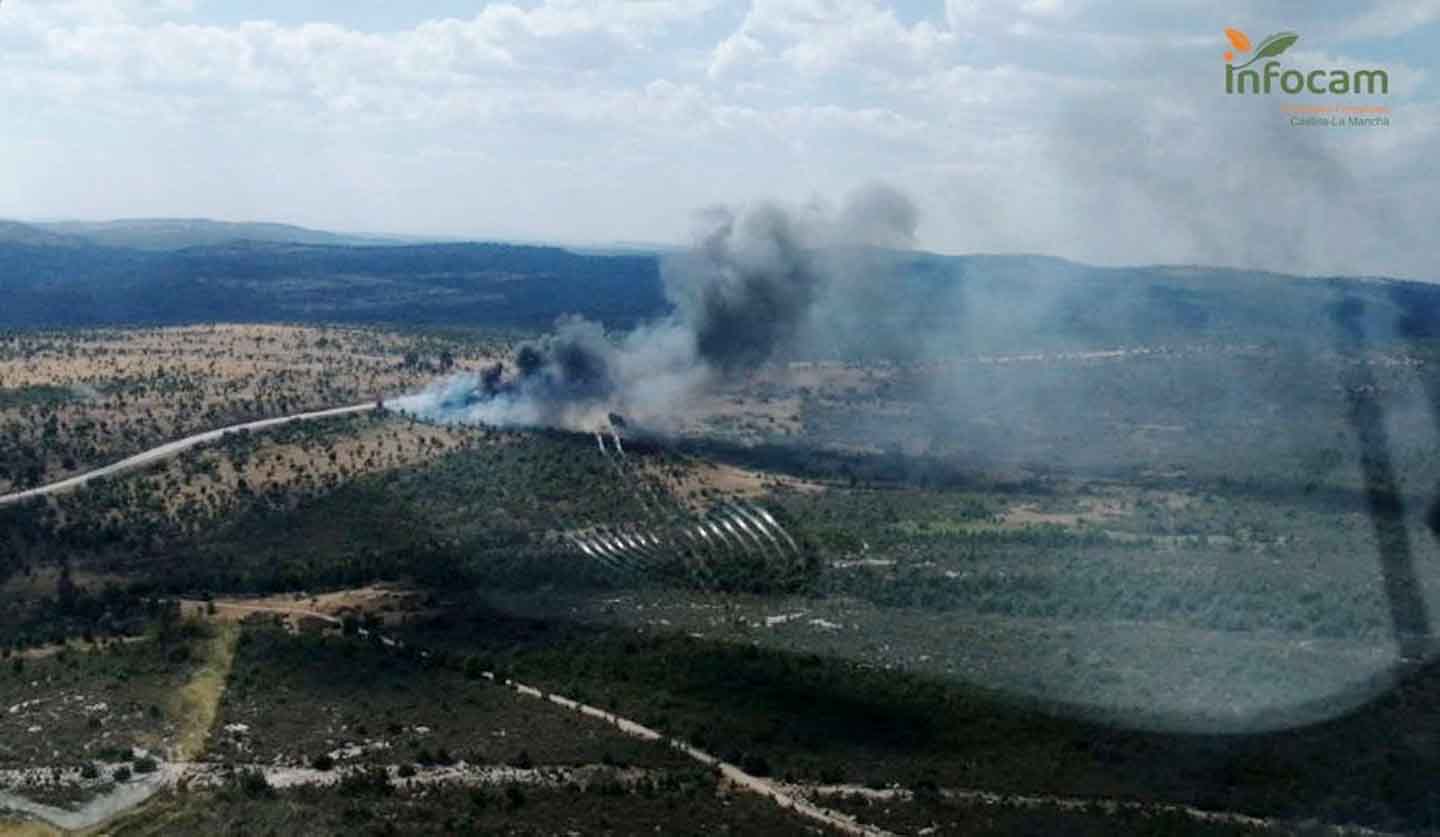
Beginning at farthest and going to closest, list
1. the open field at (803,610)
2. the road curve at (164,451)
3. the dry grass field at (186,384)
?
the dry grass field at (186,384), the road curve at (164,451), the open field at (803,610)

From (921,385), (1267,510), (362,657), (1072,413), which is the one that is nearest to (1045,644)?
(362,657)

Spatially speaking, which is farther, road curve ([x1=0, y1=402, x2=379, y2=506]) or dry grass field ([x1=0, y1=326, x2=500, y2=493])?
dry grass field ([x1=0, y1=326, x2=500, y2=493])

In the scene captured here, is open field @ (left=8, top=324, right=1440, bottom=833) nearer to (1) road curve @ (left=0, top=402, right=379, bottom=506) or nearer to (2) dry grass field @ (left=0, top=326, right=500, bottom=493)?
(1) road curve @ (left=0, top=402, right=379, bottom=506)

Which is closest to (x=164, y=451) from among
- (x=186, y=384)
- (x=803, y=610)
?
(x=186, y=384)

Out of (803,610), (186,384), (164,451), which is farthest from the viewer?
(186,384)

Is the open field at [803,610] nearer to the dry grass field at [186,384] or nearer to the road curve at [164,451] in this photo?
the road curve at [164,451]

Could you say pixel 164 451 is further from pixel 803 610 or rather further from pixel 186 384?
pixel 803 610

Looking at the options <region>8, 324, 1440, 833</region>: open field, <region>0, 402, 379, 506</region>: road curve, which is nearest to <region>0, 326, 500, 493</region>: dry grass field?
<region>0, 402, 379, 506</region>: road curve

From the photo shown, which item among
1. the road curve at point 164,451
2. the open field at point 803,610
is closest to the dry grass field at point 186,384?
the road curve at point 164,451

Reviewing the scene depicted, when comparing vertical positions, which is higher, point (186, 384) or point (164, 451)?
point (186, 384)
